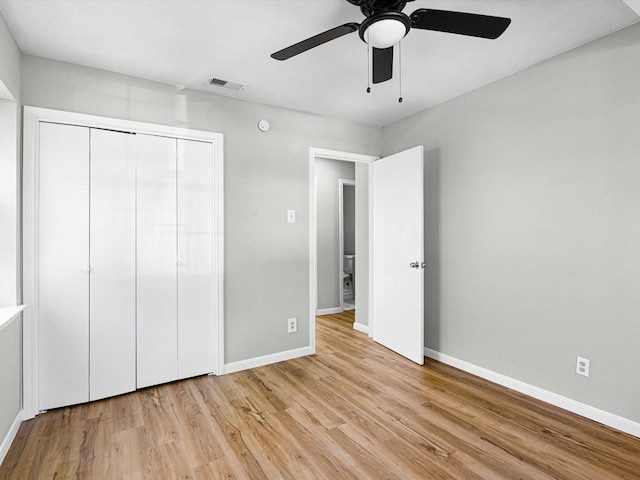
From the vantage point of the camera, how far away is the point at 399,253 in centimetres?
364

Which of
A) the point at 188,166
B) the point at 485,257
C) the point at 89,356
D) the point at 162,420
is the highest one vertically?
the point at 188,166

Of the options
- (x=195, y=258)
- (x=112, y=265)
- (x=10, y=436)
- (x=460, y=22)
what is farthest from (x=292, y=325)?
(x=460, y=22)

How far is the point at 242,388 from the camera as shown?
9.53 ft

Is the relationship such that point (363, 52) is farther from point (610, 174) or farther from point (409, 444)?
point (409, 444)

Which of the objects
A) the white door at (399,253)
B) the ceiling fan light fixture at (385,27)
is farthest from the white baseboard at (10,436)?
the white door at (399,253)

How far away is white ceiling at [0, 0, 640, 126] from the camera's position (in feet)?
6.54

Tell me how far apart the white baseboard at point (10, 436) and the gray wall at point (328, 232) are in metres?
3.71

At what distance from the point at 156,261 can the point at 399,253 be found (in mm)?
2255

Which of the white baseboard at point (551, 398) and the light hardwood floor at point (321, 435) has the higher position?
the white baseboard at point (551, 398)

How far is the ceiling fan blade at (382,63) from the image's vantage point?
1949mm

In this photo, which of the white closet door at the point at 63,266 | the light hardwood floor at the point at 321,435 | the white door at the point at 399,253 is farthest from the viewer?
the white door at the point at 399,253

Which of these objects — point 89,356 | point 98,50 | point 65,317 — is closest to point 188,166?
point 98,50

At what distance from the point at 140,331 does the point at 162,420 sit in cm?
75

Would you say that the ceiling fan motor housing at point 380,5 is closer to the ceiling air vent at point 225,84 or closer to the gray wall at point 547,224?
the ceiling air vent at point 225,84
